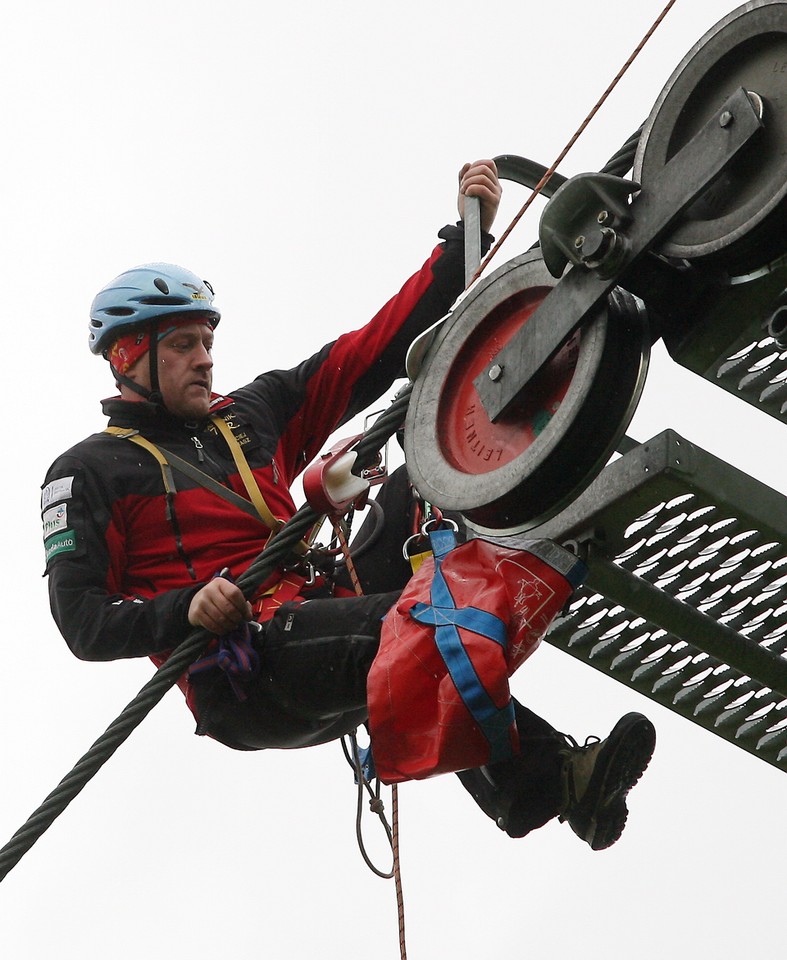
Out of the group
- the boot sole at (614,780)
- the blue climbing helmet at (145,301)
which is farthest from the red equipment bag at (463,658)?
the blue climbing helmet at (145,301)

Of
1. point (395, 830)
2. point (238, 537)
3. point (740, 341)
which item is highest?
point (740, 341)

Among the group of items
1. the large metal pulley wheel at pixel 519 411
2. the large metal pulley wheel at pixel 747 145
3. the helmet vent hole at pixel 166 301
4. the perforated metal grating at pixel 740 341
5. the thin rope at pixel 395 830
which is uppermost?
the large metal pulley wheel at pixel 747 145

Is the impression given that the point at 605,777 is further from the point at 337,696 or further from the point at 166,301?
the point at 166,301

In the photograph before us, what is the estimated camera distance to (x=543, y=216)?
4742 mm

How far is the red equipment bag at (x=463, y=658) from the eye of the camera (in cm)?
490

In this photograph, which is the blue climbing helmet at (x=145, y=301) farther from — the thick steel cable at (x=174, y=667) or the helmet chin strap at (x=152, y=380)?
the thick steel cable at (x=174, y=667)

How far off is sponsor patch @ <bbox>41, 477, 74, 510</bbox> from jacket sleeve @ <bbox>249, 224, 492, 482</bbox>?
83 centimetres

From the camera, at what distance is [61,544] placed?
6.09 m

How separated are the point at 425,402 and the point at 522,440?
0.42m

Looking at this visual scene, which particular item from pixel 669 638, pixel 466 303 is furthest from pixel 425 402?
pixel 669 638

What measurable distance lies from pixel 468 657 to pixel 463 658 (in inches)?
0.5

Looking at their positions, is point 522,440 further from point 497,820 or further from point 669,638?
point 497,820

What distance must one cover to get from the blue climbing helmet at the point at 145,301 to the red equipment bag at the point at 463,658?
211 centimetres

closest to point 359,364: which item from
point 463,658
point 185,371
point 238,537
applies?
point 185,371
